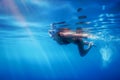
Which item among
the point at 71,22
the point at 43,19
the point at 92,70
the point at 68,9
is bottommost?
the point at 68,9

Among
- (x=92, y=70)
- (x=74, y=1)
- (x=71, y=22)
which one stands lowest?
(x=74, y=1)

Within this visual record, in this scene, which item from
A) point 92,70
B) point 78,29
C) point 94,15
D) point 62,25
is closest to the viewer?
point 94,15

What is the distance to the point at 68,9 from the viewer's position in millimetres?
17766

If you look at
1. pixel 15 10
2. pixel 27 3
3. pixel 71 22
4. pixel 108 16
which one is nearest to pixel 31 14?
pixel 15 10

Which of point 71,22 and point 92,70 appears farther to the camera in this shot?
point 92,70

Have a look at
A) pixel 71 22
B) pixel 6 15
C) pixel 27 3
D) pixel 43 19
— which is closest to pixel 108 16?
pixel 71 22

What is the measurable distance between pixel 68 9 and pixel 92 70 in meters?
170

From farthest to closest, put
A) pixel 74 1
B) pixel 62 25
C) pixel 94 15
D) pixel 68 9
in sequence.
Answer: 1. pixel 62 25
2. pixel 94 15
3. pixel 68 9
4. pixel 74 1

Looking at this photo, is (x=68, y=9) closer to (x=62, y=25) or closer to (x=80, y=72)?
(x=62, y=25)

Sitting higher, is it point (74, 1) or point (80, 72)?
point (80, 72)

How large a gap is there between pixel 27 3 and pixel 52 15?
158 inches

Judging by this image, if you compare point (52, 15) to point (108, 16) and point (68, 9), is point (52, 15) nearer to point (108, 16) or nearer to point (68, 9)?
point (68, 9)

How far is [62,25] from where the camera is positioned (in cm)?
2222

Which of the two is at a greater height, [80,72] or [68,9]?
[80,72]
